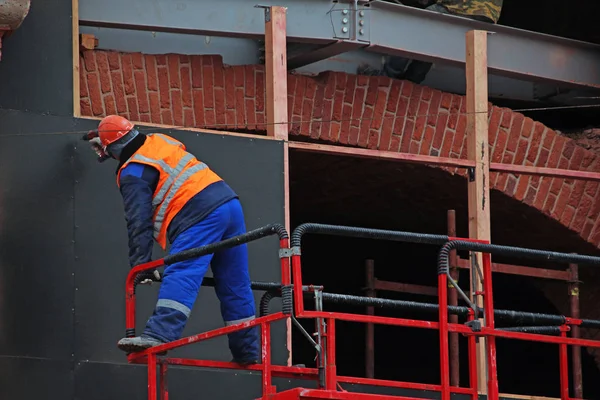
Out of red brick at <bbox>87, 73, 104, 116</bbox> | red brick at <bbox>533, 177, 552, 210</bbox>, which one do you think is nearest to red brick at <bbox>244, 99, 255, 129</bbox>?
red brick at <bbox>87, 73, 104, 116</bbox>

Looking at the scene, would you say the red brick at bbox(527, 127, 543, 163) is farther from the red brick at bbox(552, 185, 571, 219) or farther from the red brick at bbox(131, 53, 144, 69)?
the red brick at bbox(131, 53, 144, 69)

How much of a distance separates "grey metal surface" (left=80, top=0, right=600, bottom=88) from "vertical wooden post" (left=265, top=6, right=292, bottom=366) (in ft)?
1.08

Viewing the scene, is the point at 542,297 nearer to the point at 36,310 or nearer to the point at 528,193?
the point at 528,193

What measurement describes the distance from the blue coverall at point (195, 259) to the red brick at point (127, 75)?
5.78 feet

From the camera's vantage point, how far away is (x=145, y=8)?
10.5 metres

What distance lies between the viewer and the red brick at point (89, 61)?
10125 millimetres

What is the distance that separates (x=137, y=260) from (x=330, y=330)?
1.63 m

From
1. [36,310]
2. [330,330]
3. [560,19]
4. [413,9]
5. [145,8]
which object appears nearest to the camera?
[330,330]

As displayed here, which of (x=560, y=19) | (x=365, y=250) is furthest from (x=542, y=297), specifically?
(x=560, y=19)

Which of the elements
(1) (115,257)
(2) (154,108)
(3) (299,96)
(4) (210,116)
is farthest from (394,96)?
(1) (115,257)

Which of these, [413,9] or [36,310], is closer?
[36,310]

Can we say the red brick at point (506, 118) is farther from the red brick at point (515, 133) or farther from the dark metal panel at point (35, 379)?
the dark metal panel at point (35, 379)

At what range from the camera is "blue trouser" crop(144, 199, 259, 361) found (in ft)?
26.9

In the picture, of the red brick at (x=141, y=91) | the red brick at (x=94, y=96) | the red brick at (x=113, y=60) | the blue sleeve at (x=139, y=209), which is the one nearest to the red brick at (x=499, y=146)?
the red brick at (x=141, y=91)
